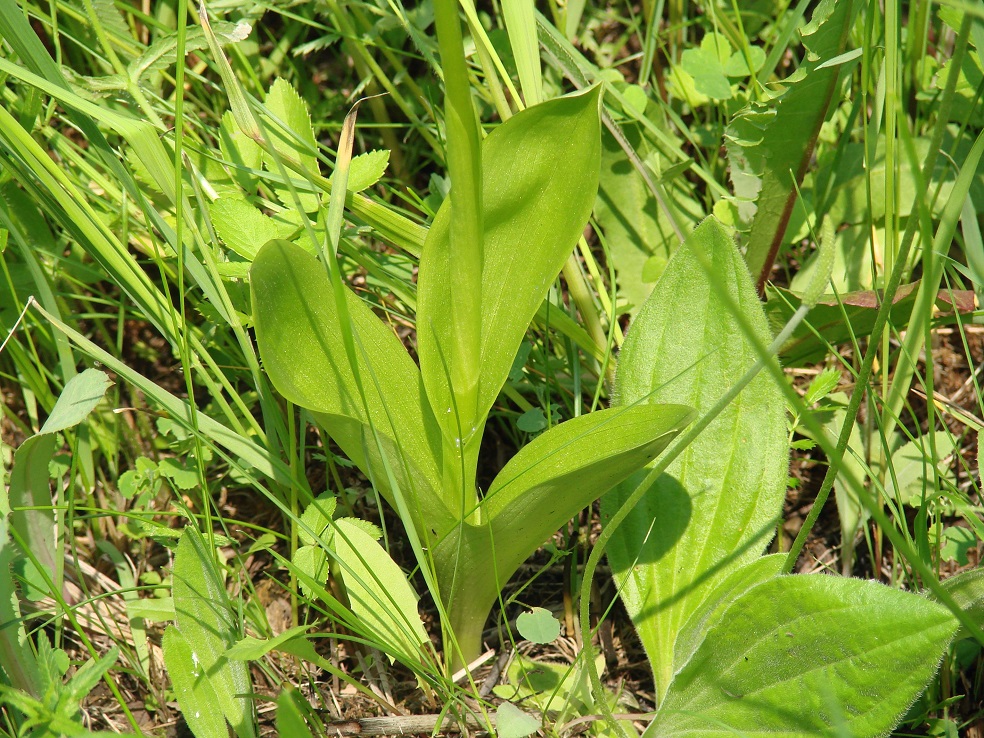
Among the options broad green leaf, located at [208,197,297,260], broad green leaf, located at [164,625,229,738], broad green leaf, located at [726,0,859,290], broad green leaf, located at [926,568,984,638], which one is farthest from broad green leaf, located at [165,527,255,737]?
broad green leaf, located at [726,0,859,290]

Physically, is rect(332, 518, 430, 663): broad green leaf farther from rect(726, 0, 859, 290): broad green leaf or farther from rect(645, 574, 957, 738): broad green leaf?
rect(726, 0, 859, 290): broad green leaf

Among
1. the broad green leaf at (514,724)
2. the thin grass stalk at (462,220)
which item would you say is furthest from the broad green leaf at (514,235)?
the broad green leaf at (514,724)

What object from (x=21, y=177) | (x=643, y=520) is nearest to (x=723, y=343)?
(x=643, y=520)

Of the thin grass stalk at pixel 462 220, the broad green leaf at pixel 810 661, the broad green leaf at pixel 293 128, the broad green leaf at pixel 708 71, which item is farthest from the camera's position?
the broad green leaf at pixel 708 71

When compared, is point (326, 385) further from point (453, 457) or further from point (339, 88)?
point (339, 88)

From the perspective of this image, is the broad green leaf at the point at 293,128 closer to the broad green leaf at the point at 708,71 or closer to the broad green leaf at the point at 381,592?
the broad green leaf at the point at 381,592
